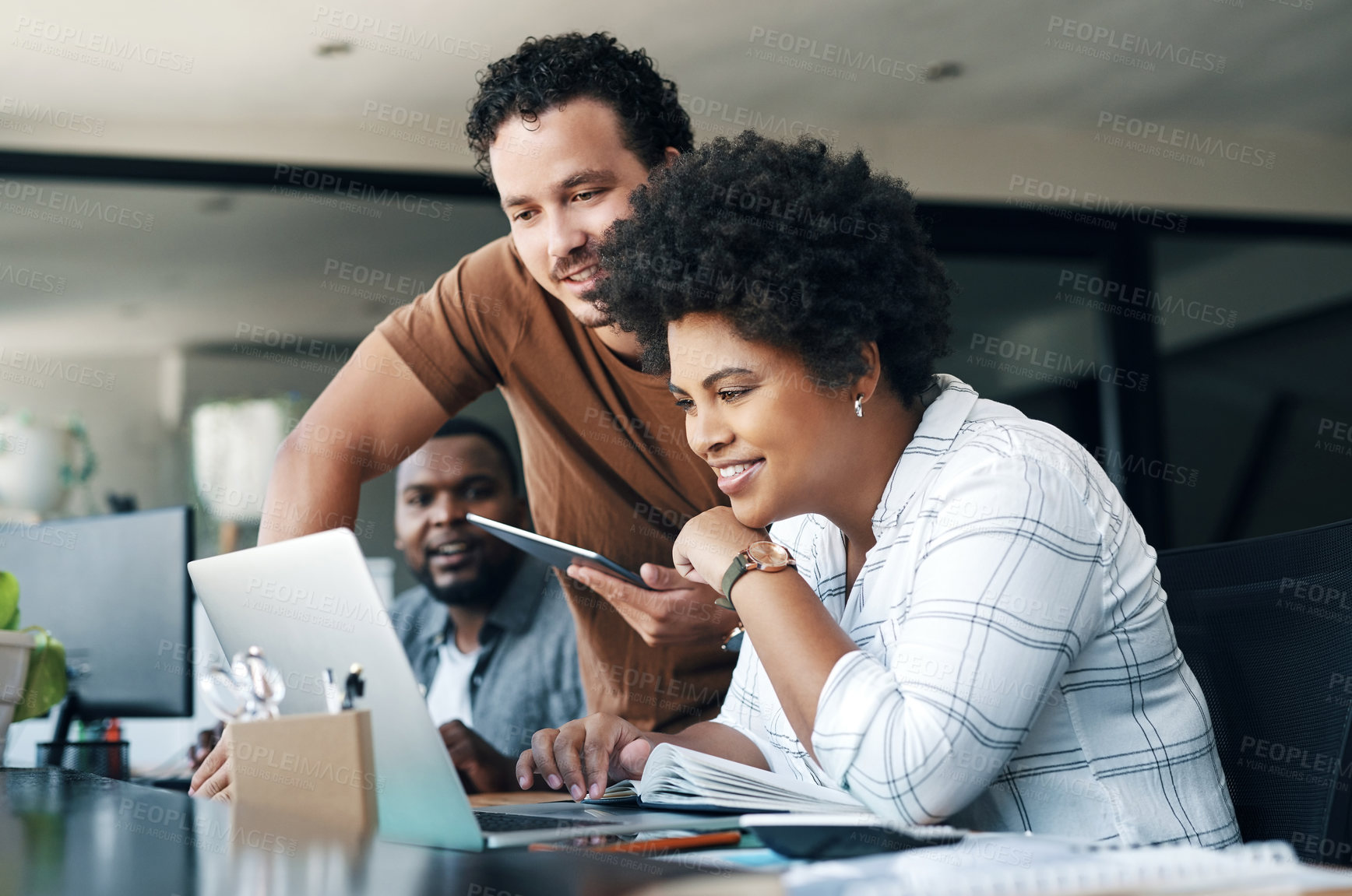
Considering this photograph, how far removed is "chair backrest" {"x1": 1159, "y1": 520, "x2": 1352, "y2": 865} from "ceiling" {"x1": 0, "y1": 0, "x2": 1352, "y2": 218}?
2.38 metres

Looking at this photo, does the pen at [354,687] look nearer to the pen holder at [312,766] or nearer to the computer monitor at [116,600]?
the pen holder at [312,766]

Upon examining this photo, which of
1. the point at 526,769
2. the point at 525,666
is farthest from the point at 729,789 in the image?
the point at 525,666

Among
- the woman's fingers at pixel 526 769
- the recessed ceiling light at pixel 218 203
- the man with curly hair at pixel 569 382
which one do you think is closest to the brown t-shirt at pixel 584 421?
the man with curly hair at pixel 569 382

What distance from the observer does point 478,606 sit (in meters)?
3.29

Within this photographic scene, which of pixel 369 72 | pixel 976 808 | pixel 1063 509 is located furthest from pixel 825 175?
pixel 369 72

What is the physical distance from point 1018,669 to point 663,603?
2.63 ft

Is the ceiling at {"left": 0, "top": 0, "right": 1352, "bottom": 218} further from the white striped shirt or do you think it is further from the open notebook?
the open notebook

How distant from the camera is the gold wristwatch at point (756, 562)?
124 centimetres

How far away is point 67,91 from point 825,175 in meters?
2.92

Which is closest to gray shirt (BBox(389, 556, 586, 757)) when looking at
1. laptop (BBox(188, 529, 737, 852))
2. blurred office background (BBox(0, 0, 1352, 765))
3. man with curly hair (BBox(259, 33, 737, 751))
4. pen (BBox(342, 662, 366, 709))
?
blurred office background (BBox(0, 0, 1352, 765))

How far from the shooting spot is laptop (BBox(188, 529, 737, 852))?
86 cm

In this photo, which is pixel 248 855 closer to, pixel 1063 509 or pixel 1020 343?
pixel 1063 509

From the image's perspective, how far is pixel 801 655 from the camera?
3.74ft

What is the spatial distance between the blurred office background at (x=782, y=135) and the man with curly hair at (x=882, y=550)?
2.10 meters
